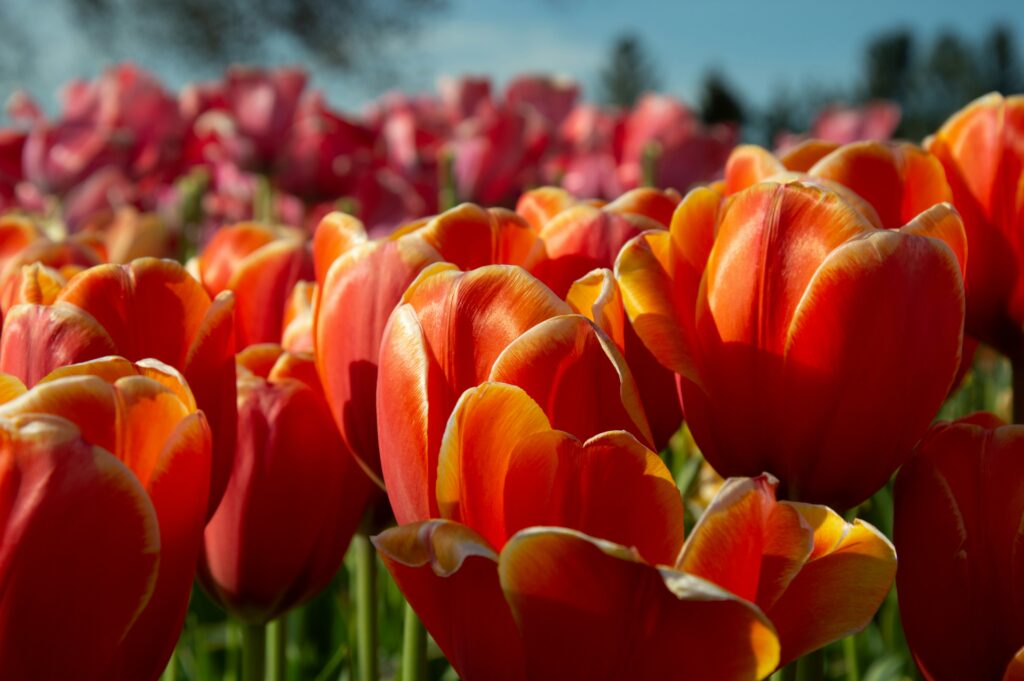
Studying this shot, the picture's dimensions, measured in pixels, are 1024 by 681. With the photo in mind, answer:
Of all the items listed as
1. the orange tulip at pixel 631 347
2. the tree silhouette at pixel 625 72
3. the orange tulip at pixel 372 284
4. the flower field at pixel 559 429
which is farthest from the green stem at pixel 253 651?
the tree silhouette at pixel 625 72

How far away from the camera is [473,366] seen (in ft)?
1.65

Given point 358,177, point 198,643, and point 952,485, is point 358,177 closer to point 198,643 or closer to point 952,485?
point 198,643

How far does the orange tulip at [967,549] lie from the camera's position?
0.50m

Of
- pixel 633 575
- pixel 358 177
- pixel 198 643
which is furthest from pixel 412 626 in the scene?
pixel 358 177

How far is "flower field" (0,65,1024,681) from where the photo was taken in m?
0.42

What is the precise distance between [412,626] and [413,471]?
0.19 meters

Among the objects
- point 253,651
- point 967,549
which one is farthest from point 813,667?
point 253,651

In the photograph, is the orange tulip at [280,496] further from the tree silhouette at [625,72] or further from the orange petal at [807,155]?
the tree silhouette at [625,72]

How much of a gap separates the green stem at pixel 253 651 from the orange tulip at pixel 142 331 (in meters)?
0.16

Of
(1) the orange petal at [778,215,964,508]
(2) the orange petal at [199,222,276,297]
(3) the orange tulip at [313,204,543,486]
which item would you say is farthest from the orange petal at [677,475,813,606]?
(2) the orange petal at [199,222,276,297]

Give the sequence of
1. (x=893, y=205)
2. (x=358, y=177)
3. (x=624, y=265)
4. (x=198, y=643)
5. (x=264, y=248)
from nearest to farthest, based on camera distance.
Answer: (x=624, y=265), (x=893, y=205), (x=264, y=248), (x=198, y=643), (x=358, y=177)

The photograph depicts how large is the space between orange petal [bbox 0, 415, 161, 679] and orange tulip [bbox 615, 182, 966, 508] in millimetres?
229

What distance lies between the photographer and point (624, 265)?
540 millimetres

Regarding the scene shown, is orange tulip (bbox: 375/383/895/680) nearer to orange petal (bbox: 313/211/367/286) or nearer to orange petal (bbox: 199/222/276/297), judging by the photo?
orange petal (bbox: 313/211/367/286)
